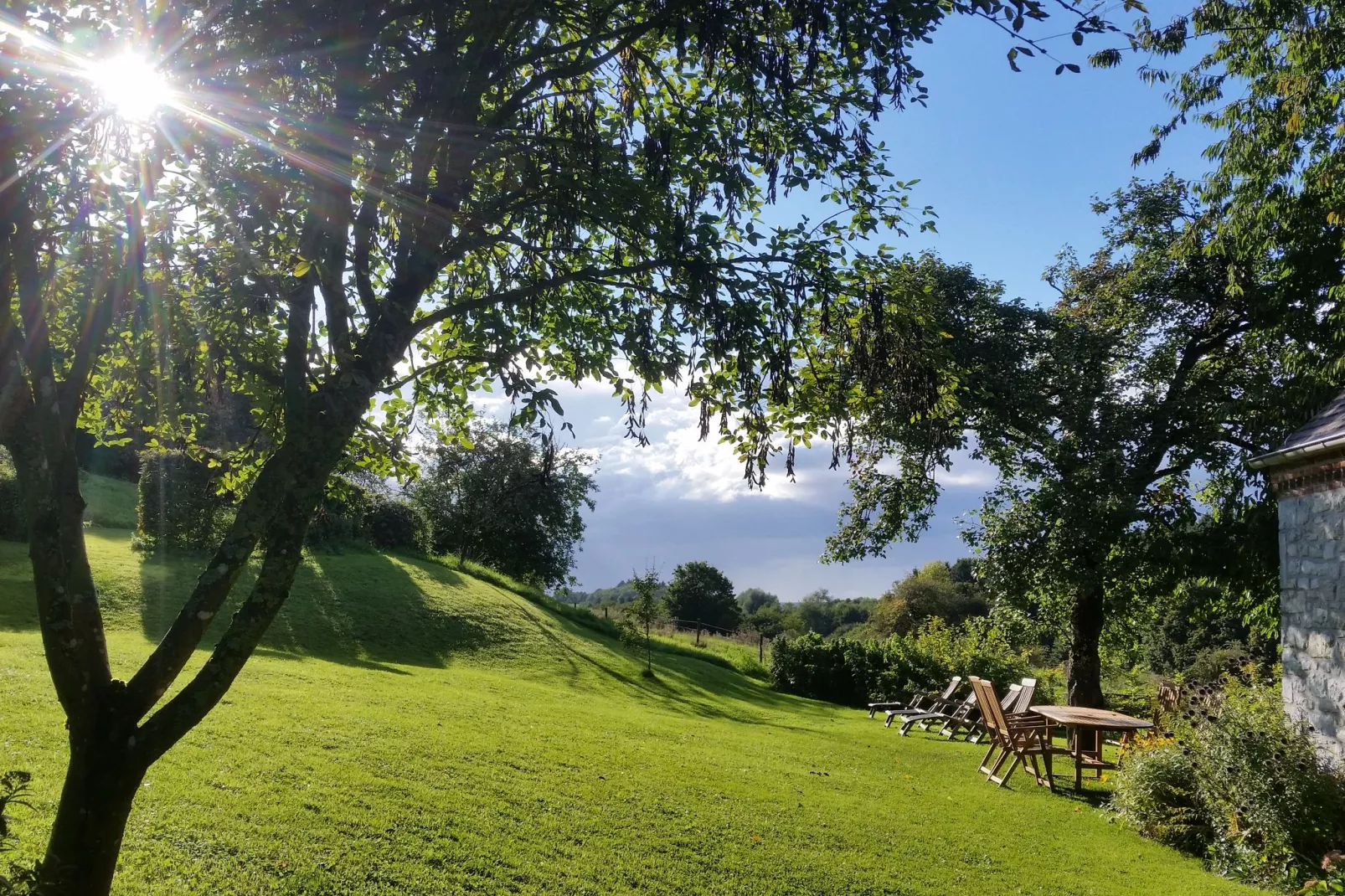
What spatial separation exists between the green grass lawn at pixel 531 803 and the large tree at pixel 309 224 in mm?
2375

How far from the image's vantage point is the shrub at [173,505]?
2148 cm

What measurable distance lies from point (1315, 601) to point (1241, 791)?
7.65 feet

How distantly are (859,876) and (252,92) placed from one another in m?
7.19

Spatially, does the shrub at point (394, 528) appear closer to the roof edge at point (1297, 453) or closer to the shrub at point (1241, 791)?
the shrub at point (1241, 791)

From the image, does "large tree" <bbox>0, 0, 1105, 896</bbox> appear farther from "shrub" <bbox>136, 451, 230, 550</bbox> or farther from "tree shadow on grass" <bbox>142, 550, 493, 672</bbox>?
"shrub" <bbox>136, 451, 230, 550</bbox>

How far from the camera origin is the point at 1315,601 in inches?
341

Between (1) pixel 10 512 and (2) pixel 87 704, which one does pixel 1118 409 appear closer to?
(2) pixel 87 704

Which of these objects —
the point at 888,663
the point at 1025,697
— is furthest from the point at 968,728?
the point at 888,663

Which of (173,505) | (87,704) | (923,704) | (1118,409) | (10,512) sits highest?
(1118,409)

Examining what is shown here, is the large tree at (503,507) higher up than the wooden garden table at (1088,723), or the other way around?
the large tree at (503,507)

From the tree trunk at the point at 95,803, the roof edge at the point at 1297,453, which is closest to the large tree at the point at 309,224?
the tree trunk at the point at 95,803

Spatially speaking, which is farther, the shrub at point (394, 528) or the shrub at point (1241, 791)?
the shrub at point (394, 528)

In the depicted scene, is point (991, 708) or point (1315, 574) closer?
point (1315, 574)

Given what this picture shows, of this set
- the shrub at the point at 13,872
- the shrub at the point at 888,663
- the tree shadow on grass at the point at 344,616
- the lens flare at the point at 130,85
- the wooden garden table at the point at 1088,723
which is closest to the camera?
the shrub at the point at 13,872
